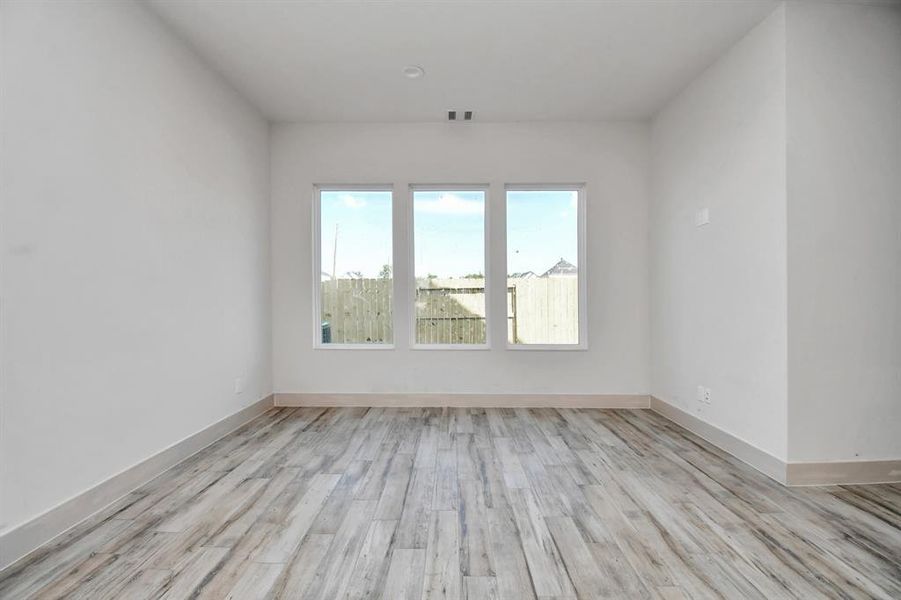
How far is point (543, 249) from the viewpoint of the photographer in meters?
4.46

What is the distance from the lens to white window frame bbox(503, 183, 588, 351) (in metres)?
4.34

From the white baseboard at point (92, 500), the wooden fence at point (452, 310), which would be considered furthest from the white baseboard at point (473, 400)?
the white baseboard at point (92, 500)

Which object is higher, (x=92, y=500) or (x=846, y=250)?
(x=846, y=250)

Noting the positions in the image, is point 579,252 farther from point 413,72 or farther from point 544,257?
point 413,72

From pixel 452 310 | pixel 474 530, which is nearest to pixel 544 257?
pixel 452 310

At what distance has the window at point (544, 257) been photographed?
4.42 meters

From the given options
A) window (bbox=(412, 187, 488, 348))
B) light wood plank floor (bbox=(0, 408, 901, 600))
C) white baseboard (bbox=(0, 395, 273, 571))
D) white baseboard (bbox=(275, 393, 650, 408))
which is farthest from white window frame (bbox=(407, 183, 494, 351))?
white baseboard (bbox=(0, 395, 273, 571))

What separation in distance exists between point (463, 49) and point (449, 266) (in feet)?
6.65

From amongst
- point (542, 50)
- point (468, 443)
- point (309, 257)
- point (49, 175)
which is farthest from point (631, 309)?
point (49, 175)

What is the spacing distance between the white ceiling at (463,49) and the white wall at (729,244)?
306 millimetres

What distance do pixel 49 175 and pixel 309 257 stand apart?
8.07 ft

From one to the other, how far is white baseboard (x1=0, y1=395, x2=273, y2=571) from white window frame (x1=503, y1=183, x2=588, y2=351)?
2.76m

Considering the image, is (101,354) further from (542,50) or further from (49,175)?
(542,50)

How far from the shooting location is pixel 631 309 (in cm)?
430
